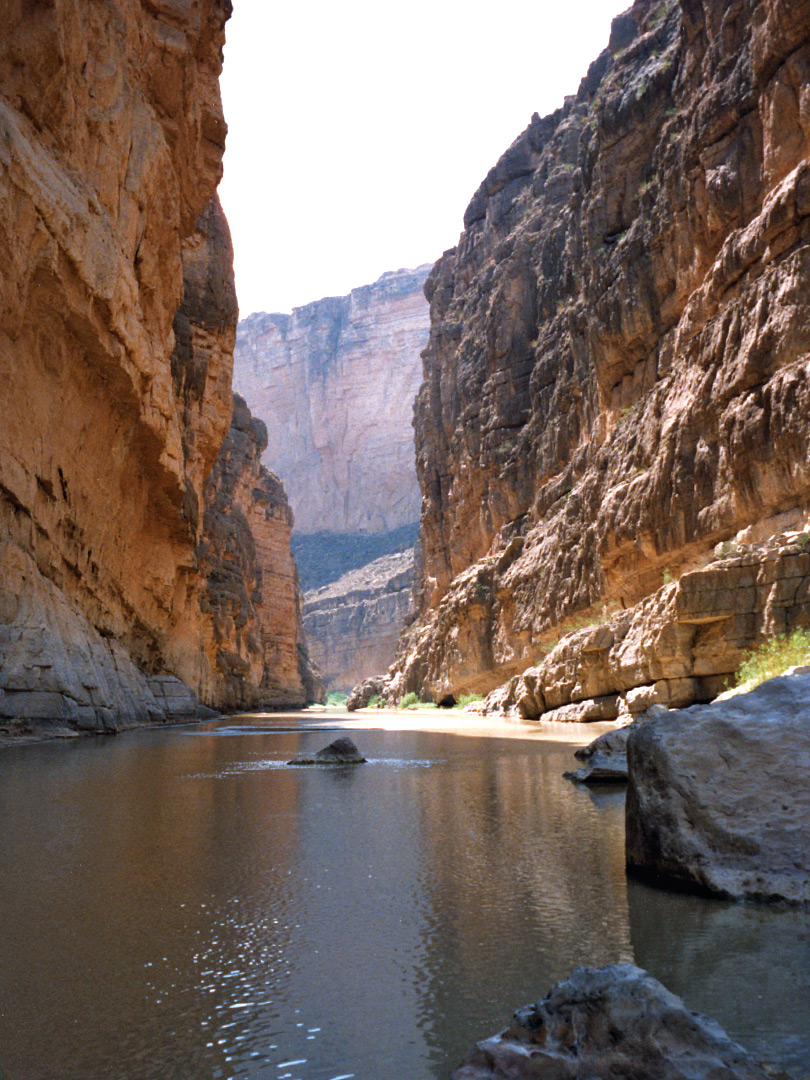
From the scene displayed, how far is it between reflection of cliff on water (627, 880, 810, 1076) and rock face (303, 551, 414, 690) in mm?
85778

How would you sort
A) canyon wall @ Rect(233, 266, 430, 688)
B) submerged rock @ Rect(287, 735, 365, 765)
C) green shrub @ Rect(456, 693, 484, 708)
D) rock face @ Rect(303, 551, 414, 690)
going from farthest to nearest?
canyon wall @ Rect(233, 266, 430, 688) → rock face @ Rect(303, 551, 414, 690) → green shrub @ Rect(456, 693, 484, 708) → submerged rock @ Rect(287, 735, 365, 765)

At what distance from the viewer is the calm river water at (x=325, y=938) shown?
166 cm

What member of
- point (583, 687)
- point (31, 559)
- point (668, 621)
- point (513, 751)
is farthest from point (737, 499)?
point (31, 559)

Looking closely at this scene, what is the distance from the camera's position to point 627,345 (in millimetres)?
23875

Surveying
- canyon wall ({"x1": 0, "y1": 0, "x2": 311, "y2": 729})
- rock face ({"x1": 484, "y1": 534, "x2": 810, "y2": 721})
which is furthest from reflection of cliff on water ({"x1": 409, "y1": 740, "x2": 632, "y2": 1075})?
rock face ({"x1": 484, "y1": 534, "x2": 810, "y2": 721})

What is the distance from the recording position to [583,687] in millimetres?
17828

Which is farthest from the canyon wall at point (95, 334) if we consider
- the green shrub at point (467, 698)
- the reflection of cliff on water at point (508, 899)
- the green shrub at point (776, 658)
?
the green shrub at point (467, 698)

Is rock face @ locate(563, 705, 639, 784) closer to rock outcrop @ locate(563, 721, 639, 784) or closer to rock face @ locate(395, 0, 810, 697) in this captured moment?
rock outcrop @ locate(563, 721, 639, 784)

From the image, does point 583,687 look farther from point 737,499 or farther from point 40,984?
point 40,984

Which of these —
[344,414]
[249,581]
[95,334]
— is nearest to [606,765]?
[95,334]

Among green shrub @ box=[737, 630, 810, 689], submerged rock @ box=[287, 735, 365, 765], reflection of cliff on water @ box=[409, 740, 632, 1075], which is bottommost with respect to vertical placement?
submerged rock @ box=[287, 735, 365, 765]

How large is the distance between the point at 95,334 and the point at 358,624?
81894 millimetres

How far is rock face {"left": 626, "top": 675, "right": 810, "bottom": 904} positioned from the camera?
2.84 metres

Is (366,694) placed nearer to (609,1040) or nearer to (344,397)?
(609,1040)
